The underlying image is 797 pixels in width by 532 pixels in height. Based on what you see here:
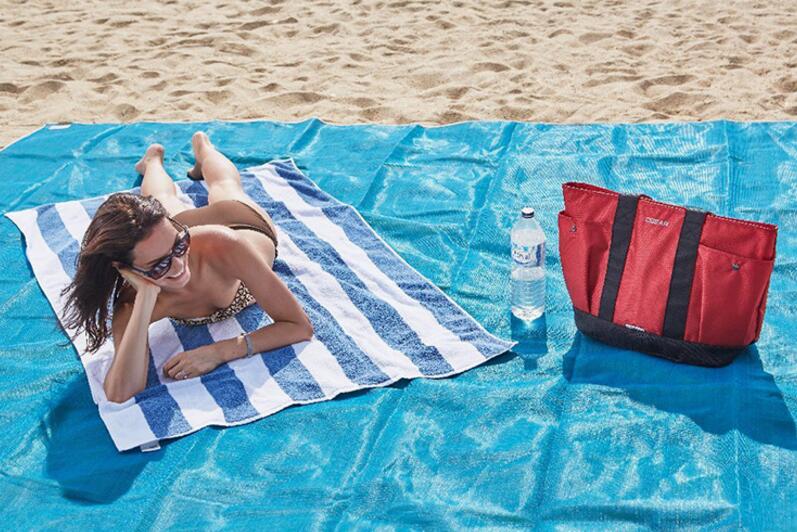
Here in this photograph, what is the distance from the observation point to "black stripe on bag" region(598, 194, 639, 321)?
3369 millimetres

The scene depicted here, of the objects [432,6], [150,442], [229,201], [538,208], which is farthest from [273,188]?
[432,6]

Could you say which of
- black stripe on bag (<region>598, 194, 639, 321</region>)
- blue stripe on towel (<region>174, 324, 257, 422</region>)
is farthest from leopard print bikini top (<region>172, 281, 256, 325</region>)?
A: black stripe on bag (<region>598, 194, 639, 321</region>)

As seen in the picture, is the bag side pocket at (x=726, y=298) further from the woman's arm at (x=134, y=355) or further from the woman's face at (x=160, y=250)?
the woman's arm at (x=134, y=355)

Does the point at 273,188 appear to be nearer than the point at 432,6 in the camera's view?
Yes

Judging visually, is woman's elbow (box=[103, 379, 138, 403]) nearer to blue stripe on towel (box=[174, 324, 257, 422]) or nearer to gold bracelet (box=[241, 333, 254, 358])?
blue stripe on towel (box=[174, 324, 257, 422])

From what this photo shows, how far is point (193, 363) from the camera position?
351 centimetres

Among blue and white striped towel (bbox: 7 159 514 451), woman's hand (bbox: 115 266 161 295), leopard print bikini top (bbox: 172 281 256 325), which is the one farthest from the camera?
leopard print bikini top (bbox: 172 281 256 325)

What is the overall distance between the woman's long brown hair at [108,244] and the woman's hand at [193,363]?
1.01 ft

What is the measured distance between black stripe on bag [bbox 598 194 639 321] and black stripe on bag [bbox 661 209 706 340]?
20 centimetres

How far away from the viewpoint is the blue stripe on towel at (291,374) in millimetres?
3434

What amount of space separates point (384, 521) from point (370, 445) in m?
0.36

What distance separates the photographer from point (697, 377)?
3.32 meters

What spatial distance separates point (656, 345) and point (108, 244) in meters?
1.98

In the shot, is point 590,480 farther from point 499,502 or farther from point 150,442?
point 150,442
